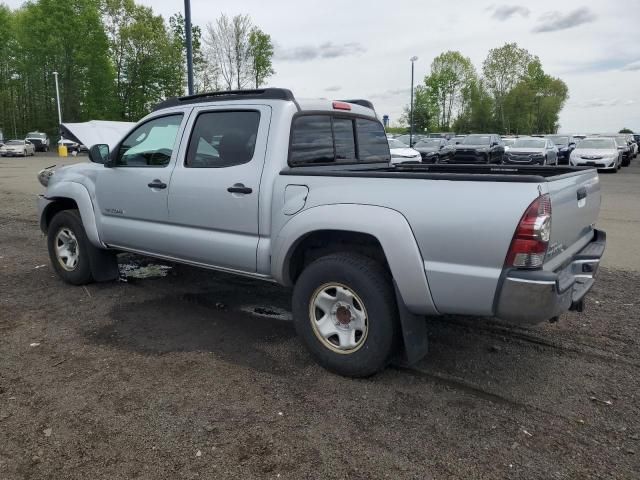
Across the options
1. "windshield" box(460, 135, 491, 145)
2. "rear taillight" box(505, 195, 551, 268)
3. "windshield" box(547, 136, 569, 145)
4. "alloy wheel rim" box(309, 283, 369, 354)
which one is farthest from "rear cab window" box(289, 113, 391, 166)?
"windshield" box(547, 136, 569, 145)

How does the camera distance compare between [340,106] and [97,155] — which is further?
[97,155]

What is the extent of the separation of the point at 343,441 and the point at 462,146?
23.0 meters

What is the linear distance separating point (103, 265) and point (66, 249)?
519 mm

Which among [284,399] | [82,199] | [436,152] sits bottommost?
[284,399]

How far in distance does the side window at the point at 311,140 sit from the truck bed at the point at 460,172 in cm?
8

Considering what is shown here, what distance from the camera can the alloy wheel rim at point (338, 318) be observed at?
11.4 feet

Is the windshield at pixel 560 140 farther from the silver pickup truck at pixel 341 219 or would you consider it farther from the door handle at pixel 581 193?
the door handle at pixel 581 193

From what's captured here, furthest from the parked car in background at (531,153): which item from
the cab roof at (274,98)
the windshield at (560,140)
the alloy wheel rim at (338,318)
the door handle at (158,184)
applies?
the alloy wheel rim at (338,318)

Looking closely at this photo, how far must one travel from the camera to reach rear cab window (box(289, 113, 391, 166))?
405 cm

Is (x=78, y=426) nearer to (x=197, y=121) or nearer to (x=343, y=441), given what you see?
(x=343, y=441)

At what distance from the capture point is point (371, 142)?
197 inches

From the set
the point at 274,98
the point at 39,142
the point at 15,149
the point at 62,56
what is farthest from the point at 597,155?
the point at 62,56

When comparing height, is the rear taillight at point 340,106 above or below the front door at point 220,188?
above

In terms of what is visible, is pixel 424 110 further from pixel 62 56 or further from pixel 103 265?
pixel 103 265
